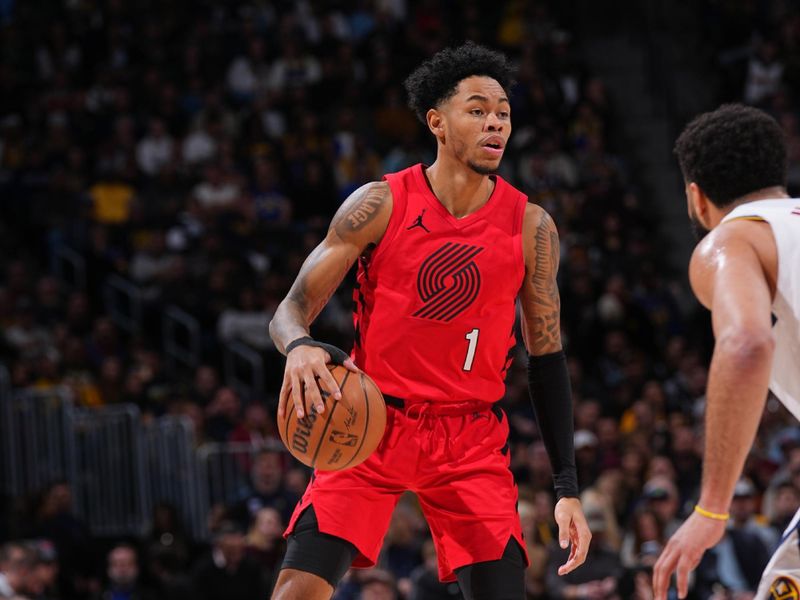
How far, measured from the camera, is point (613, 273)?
1455 centimetres

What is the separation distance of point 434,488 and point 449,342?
0.54 meters

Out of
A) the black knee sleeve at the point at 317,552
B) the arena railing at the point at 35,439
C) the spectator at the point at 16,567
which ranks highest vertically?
the black knee sleeve at the point at 317,552

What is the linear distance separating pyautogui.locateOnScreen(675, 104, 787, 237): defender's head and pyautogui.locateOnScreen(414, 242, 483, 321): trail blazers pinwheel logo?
41.5 inches

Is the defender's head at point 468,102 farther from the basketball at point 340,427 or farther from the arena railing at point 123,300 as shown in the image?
the arena railing at point 123,300

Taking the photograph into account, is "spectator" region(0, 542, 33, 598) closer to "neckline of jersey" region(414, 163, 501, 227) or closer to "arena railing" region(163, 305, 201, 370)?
"arena railing" region(163, 305, 201, 370)

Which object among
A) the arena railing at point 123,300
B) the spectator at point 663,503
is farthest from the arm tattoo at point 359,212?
the arena railing at point 123,300

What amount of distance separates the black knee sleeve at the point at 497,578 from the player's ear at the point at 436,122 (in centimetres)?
155

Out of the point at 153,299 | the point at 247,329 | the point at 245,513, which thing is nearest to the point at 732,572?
the point at 245,513

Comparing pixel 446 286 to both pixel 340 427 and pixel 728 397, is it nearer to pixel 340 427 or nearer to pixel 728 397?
pixel 340 427

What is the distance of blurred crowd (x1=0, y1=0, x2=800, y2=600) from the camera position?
1012 cm

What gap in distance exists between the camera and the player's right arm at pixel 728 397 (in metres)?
3.40

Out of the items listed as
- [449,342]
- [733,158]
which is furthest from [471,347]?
[733,158]

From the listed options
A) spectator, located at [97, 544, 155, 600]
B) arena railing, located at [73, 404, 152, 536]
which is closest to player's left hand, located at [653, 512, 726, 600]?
spectator, located at [97, 544, 155, 600]

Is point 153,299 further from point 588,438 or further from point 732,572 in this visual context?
point 732,572
